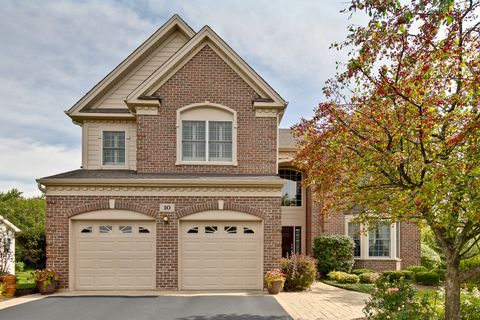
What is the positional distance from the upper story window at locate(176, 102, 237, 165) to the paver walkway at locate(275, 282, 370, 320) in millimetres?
5564

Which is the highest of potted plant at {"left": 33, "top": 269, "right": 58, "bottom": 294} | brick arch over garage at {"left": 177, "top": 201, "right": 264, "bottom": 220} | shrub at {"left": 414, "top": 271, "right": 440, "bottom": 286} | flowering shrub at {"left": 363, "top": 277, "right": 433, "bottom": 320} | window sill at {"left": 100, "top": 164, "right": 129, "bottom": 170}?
window sill at {"left": 100, "top": 164, "right": 129, "bottom": 170}

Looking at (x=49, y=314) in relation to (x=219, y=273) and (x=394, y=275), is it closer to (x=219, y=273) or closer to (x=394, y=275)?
(x=219, y=273)

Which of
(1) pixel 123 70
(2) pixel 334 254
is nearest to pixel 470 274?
(2) pixel 334 254

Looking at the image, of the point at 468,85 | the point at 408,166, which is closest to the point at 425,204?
the point at 408,166

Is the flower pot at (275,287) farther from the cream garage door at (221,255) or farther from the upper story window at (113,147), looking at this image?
the upper story window at (113,147)

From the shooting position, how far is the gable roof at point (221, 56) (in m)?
13.6

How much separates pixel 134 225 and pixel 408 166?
9604 mm

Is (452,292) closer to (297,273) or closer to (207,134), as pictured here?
(297,273)

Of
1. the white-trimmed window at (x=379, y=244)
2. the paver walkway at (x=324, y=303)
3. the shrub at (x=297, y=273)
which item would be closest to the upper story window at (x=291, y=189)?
the white-trimmed window at (x=379, y=244)

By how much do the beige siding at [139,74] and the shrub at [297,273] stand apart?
9.84 meters

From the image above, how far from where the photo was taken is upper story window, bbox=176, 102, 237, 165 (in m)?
13.7

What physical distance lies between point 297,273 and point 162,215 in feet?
18.5

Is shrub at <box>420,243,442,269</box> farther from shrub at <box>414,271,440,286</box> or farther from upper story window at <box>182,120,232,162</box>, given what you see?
upper story window at <box>182,120,232,162</box>

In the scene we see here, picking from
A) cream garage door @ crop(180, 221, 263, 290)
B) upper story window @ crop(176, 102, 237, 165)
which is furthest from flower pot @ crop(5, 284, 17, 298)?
upper story window @ crop(176, 102, 237, 165)
